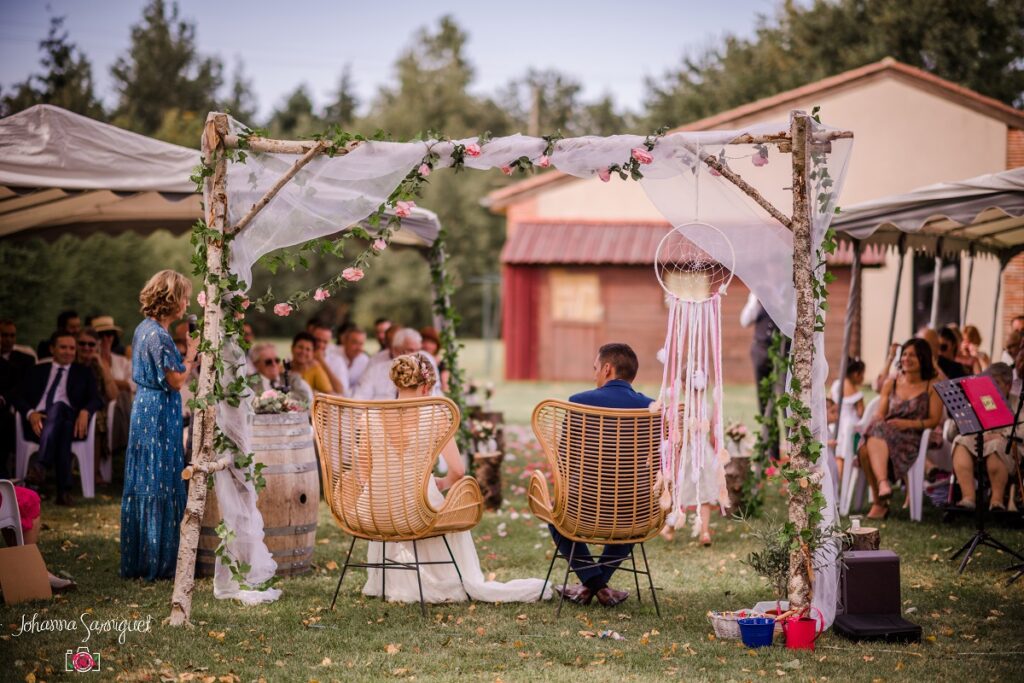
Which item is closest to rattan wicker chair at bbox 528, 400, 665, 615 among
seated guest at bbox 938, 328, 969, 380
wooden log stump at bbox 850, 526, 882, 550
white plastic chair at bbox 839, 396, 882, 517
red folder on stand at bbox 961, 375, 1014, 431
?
wooden log stump at bbox 850, 526, 882, 550

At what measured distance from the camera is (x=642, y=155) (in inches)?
202

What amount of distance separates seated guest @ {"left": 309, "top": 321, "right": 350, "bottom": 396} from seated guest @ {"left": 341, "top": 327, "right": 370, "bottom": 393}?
0.18 meters

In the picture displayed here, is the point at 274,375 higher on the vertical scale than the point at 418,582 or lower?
higher

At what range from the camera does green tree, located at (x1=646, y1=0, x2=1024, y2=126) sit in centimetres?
3053

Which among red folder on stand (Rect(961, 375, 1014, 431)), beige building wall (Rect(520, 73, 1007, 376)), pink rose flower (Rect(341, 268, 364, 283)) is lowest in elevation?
red folder on stand (Rect(961, 375, 1014, 431))

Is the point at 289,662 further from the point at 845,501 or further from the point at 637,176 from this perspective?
the point at 845,501

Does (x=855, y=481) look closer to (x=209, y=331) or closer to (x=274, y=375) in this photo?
(x=274, y=375)

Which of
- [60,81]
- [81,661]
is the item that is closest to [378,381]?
[81,661]

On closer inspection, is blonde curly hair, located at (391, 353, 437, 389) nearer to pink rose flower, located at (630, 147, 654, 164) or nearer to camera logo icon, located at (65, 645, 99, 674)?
pink rose flower, located at (630, 147, 654, 164)

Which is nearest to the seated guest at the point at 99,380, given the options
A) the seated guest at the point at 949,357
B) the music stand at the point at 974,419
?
the music stand at the point at 974,419

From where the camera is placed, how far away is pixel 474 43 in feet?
171

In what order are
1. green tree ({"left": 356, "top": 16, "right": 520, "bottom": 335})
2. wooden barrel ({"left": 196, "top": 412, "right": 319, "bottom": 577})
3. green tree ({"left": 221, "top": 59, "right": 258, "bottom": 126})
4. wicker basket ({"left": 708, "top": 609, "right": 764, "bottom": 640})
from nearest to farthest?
1. wicker basket ({"left": 708, "top": 609, "right": 764, "bottom": 640})
2. wooden barrel ({"left": 196, "top": 412, "right": 319, "bottom": 577})
3. green tree ({"left": 356, "top": 16, "right": 520, "bottom": 335})
4. green tree ({"left": 221, "top": 59, "right": 258, "bottom": 126})

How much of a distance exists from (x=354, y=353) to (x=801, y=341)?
6.09 m

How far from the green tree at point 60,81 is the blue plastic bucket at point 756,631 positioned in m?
17.7
